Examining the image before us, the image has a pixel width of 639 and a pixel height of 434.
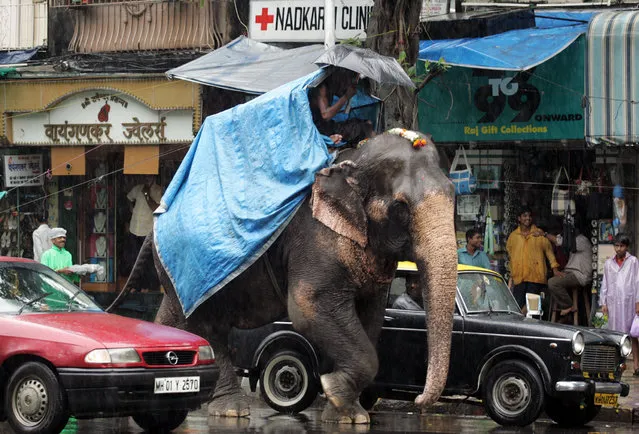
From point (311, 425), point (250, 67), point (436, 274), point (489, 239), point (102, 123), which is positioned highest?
point (250, 67)

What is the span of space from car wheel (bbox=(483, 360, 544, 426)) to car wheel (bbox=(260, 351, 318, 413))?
1.87m

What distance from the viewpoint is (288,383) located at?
1377 cm

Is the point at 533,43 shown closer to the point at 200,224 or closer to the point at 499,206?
the point at 499,206

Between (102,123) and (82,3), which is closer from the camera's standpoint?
(102,123)

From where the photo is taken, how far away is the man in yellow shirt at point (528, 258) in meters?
18.3

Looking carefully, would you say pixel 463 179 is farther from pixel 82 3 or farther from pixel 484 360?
pixel 82 3

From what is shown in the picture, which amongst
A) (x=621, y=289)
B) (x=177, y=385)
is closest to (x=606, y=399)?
(x=621, y=289)

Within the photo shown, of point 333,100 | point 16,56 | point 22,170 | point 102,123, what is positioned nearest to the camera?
point 333,100

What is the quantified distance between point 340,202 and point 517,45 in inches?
265

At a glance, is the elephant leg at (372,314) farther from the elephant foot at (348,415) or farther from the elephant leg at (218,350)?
the elephant leg at (218,350)

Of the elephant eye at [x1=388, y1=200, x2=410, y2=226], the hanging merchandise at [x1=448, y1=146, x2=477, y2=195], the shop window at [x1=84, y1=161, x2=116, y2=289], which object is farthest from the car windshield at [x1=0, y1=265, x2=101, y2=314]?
the shop window at [x1=84, y1=161, x2=116, y2=289]

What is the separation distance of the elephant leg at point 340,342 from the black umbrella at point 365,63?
218 cm

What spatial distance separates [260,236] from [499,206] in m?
7.77

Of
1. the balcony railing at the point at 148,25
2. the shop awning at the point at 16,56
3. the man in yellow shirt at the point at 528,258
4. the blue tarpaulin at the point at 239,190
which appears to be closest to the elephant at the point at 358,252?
the blue tarpaulin at the point at 239,190
